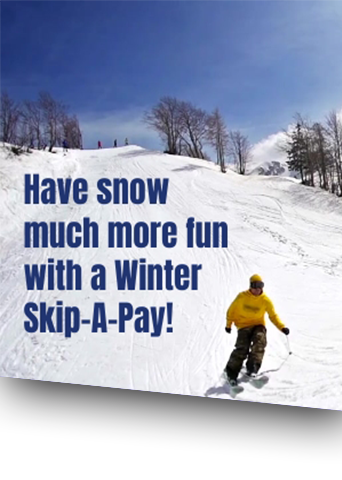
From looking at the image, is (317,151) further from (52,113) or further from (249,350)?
(52,113)

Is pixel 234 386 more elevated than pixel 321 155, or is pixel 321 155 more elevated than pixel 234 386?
pixel 321 155

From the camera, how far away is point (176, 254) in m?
3.49

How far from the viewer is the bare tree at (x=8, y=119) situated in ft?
13.2

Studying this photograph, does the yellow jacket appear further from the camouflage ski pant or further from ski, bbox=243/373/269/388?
ski, bbox=243/373/269/388

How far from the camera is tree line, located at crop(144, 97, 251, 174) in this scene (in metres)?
3.39

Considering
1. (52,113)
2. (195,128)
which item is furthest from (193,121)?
(52,113)

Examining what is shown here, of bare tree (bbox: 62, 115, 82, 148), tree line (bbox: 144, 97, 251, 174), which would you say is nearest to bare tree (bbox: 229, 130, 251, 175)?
tree line (bbox: 144, 97, 251, 174)

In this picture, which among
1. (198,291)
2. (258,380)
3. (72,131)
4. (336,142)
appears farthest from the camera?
(72,131)

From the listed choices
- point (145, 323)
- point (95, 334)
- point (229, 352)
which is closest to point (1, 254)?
point (95, 334)

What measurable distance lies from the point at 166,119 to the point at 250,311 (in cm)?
160

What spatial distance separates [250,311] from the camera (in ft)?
9.89

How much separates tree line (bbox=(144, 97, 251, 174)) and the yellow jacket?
105 cm

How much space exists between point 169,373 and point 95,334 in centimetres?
73

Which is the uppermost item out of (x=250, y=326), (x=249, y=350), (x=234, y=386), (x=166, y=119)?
(x=166, y=119)
